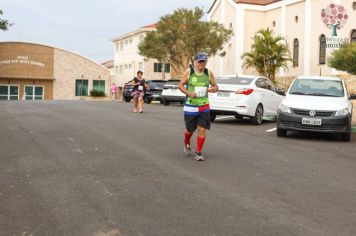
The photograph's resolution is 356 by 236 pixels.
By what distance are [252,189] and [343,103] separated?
6.78 metres

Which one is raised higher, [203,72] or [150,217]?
[203,72]

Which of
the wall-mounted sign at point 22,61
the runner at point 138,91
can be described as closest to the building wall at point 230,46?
the wall-mounted sign at point 22,61

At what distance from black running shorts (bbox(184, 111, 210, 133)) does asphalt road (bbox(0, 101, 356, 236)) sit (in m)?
0.54

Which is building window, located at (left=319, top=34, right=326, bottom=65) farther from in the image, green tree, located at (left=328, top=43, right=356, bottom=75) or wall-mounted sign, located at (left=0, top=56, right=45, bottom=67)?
wall-mounted sign, located at (left=0, top=56, right=45, bottom=67)

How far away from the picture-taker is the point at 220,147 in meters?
10.3

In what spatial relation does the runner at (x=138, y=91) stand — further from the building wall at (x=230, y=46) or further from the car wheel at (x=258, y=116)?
the building wall at (x=230, y=46)

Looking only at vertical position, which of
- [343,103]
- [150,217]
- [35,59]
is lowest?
[150,217]

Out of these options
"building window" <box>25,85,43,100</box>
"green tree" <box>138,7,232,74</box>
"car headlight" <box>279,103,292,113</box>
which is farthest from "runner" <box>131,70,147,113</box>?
"building window" <box>25,85,43,100</box>

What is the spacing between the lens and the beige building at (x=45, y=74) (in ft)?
214

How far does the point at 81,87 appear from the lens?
68688mm

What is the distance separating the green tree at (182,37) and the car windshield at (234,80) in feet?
83.6

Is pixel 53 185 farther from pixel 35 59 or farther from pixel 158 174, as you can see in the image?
pixel 35 59

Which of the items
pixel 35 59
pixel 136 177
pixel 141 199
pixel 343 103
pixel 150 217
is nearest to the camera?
pixel 150 217

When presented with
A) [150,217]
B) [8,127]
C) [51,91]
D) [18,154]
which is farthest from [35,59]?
[150,217]
